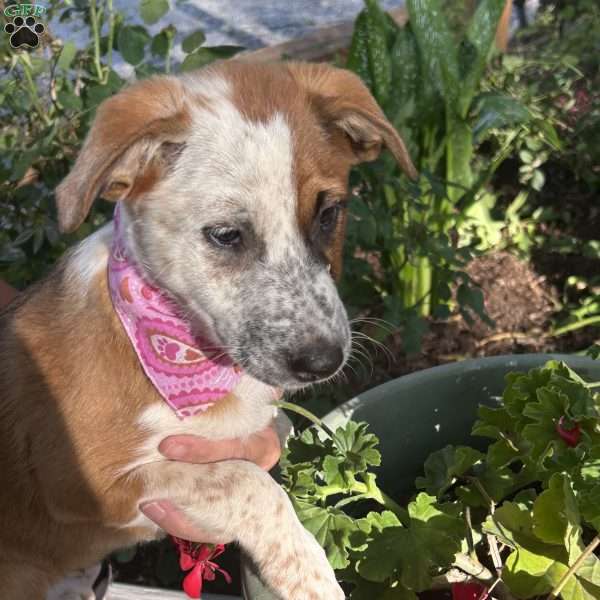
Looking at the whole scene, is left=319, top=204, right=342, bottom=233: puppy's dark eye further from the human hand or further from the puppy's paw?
the puppy's paw

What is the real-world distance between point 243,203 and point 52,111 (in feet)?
5.40

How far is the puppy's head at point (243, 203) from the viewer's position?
72.3 inches

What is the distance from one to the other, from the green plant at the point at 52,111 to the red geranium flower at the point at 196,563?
114 centimetres

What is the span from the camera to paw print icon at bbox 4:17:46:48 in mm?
2848

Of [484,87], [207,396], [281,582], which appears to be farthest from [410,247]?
[281,582]


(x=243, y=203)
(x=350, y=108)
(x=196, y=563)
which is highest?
(x=350, y=108)

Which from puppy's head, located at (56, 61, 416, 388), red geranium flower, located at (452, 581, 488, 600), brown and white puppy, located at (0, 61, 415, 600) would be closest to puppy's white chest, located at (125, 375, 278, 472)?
brown and white puppy, located at (0, 61, 415, 600)

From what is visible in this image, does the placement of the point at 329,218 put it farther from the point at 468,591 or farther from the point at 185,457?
the point at 468,591

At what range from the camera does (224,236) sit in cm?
188

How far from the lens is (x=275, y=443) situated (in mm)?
2184

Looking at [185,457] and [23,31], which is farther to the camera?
[23,31]

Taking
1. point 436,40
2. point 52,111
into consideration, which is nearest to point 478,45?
point 436,40

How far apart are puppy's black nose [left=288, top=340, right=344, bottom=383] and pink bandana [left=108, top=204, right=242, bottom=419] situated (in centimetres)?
24

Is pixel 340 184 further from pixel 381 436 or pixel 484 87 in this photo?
pixel 484 87
